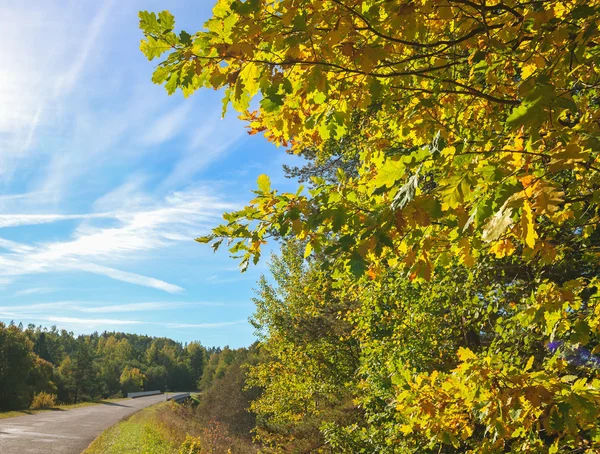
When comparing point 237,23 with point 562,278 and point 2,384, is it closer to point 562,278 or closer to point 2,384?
point 562,278

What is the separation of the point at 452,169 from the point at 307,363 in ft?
50.5

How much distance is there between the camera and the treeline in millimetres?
41125

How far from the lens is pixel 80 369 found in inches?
2411

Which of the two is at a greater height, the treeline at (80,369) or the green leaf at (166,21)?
the green leaf at (166,21)

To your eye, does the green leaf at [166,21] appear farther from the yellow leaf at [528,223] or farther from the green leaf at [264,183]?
the yellow leaf at [528,223]

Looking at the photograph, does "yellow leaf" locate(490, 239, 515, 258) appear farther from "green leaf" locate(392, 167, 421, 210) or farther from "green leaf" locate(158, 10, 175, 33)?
"green leaf" locate(158, 10, 175, 33)

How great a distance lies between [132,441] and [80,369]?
1998 inches

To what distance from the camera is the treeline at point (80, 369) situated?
135 feet

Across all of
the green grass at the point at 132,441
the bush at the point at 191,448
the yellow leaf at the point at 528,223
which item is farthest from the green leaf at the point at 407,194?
the green grass at the point at 132,441

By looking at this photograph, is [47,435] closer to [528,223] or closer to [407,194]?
[407,194]

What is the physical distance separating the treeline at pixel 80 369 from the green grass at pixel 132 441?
21.8 m

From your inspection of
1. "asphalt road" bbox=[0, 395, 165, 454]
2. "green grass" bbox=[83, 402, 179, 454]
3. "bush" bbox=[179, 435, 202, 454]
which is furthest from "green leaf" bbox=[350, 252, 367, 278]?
"green grass" bbox=[83, 402, 179, 454]

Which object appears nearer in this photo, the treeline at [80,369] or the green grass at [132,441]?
the green grass at [132,441]

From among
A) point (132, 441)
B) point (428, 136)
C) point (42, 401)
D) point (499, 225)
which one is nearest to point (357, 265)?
point (499, 225)
